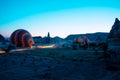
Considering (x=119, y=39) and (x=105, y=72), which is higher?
(x=119, y=39)

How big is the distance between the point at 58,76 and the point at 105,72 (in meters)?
2.96

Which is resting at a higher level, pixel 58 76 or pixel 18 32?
pixel 18 32

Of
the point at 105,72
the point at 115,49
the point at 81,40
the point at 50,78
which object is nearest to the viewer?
the point at 50,78

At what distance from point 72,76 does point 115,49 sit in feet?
16.4

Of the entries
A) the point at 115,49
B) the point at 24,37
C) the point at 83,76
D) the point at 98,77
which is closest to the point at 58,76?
the point at 83,76

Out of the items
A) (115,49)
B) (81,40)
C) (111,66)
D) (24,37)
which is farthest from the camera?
(81,40)

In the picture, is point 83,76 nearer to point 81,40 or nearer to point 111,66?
point 111,66

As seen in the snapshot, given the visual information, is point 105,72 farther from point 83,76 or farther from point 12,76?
point 12,76

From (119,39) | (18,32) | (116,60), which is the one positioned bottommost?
(116,60)

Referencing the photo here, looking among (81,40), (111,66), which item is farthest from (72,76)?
(81,40)

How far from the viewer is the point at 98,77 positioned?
8.55 metres

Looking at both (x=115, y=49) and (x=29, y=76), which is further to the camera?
(x=115, y=49)

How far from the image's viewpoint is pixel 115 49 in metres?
11.9

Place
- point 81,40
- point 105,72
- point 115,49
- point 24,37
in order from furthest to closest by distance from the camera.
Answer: point 81,40 < point 24,37 < point 115,49 < point 105,72
